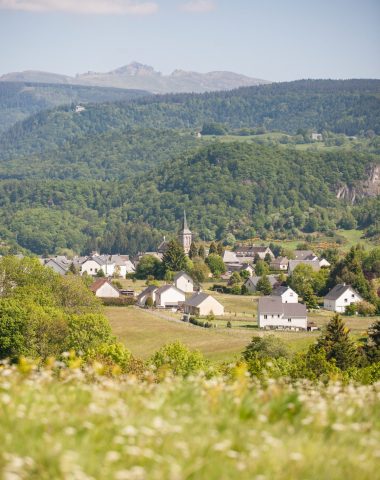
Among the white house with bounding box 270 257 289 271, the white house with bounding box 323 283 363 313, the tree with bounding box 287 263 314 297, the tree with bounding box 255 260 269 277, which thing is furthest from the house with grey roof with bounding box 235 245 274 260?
the white house with bounding box 323 283 363 313

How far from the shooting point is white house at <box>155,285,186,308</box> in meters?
99.8

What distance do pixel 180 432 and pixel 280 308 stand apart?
7471 cm

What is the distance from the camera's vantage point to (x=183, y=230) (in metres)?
172

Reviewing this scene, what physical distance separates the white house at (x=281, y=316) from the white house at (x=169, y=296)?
1696cm

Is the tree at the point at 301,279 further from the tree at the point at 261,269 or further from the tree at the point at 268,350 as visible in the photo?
the tree at the point at 268,350

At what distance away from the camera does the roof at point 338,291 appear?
96.6 meters

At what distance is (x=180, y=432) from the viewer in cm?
1073

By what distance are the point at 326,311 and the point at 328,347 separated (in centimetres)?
4823

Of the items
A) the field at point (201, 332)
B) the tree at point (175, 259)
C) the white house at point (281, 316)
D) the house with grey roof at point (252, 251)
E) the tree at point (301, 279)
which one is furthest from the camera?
the house with grey roof at point (252, 251)

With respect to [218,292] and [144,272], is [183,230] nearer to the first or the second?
[144,272]

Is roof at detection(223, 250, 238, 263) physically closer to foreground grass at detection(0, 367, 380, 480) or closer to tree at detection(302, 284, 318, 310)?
tree at detection(302, 284, 318, 310)

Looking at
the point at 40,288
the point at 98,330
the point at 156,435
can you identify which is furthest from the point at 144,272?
the point at 156,435

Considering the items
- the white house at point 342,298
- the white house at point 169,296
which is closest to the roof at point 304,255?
the white house at point 342,298

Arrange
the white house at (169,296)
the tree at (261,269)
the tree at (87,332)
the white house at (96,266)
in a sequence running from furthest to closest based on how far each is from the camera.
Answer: the white house at (96,266) < the tree at (261,269) < the white house at (169,296) < the tree at (87,332)
